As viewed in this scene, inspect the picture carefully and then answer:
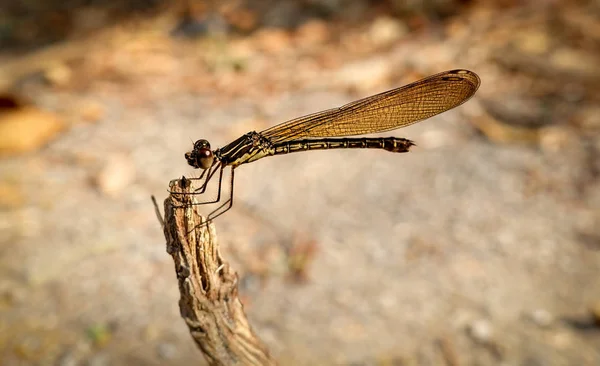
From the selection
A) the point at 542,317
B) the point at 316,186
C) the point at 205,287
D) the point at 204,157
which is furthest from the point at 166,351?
the point at 542,317

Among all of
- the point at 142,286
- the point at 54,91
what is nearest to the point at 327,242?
the point at 142,286

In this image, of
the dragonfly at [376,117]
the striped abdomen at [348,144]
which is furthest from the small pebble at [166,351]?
the striped abdomen at [348,144]

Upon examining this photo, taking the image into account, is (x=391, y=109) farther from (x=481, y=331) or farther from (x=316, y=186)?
(x=316, y=186)

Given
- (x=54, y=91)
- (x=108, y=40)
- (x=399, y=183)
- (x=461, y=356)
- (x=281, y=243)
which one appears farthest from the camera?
(x=108, y=40)

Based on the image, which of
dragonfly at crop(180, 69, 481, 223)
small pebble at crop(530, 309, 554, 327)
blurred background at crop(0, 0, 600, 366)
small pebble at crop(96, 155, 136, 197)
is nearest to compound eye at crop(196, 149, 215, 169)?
dragonfly at crop(180, 69, 481, 223)

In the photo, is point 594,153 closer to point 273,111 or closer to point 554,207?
point 554,207

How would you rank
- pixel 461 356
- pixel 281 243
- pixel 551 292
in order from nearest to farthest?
1. pixel 461 356
2. pixel 551 292
3. pixel 281 243
